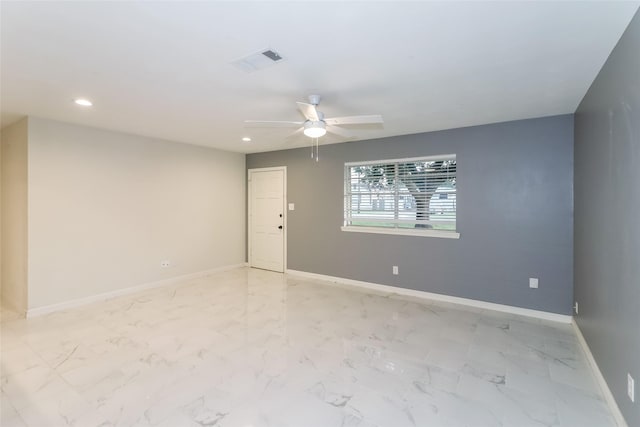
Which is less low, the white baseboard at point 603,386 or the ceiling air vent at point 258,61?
the ceiling air vent at point 258,61

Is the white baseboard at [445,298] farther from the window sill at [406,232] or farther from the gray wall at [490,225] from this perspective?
the window sill at [406,232]

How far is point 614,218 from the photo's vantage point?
85.1 inches

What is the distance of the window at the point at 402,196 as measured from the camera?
443cm

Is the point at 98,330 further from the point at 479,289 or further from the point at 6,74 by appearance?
the point at 479,289

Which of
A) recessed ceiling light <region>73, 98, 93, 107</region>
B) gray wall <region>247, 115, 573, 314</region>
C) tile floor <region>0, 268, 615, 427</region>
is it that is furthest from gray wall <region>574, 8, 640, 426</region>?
recessed ceiling light <region>73, 98, 93, 107</region>

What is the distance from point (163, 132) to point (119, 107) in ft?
3.97

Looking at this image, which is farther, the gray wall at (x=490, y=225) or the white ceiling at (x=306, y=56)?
the gray wall at (x=490, y=225)

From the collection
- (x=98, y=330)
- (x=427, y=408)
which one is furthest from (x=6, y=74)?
(x=427, y=408)

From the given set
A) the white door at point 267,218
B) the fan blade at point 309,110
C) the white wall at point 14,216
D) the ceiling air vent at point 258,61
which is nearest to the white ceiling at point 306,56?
the ceiling air vent at point 258,61

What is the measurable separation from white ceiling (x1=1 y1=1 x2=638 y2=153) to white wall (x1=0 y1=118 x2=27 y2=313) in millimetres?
621

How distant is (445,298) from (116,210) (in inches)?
191

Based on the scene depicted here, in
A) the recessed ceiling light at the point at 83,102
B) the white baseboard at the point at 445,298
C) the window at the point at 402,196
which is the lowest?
the white baseboard at the point at 445,298

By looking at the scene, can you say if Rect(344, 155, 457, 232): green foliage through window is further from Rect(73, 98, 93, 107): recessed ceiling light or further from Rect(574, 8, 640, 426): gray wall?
Rect(73, 98, 93, 107): recessed ceiling light

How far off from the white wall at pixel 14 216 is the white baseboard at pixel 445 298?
3.85 metres
